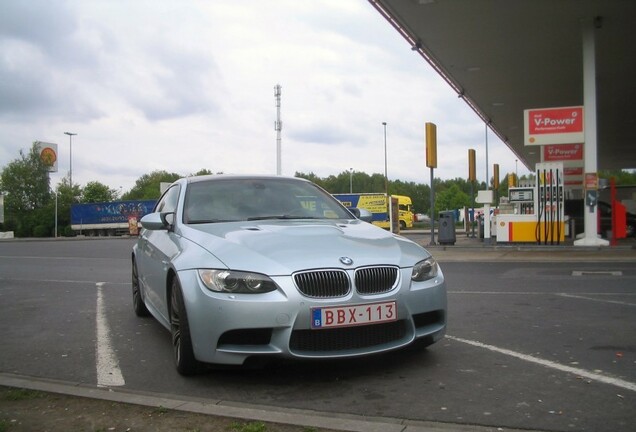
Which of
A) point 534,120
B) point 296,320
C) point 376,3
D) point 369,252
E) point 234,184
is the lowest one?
point 296,320

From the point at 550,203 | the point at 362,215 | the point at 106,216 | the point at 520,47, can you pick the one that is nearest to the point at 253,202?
the point at 362,215

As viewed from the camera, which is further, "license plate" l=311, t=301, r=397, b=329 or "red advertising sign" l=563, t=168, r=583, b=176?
"red advertising sign" l=563, t=168, r=583, b=176

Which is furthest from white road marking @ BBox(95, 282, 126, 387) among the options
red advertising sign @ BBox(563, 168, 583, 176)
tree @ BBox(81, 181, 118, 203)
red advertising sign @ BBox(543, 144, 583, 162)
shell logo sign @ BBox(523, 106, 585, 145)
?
tree @ BBox(81, 181, 118, 203)

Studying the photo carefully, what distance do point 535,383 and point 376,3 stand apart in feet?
40.3

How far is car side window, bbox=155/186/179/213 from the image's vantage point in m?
5.64

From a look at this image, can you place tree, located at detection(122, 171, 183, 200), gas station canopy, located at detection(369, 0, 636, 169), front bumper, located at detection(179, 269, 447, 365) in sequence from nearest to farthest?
front bumper, located at detection(179, 269, 447, 365) → gas station canopy, located at detection(369, 0, 636, 169) → tree, located at detection(122, 171, 183, 200)

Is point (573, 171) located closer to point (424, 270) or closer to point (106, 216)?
point (424, 270)

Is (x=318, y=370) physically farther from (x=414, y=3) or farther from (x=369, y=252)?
(x=414, y=3)

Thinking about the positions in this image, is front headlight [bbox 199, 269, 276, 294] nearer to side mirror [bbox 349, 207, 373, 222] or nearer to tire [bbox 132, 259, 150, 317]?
side mirror [bbox 349, 207, 373, 222]

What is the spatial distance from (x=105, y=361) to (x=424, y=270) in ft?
8.98

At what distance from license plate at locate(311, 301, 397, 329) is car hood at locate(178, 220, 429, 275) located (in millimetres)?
287

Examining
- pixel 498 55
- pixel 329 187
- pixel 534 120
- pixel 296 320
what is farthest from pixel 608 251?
pixel 329 187

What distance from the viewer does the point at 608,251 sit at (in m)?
15.4

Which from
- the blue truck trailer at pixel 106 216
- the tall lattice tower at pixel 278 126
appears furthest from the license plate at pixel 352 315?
the blue truck trailer at pixel 106 216
